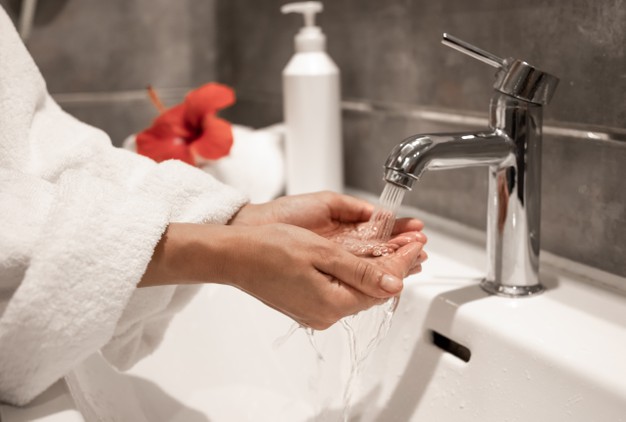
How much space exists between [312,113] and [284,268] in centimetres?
46

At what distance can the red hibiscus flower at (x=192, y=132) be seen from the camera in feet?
3.05

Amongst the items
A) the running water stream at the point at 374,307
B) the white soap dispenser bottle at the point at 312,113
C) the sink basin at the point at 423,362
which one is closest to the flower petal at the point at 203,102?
the white soap dispenser bottle at the point at 312,113

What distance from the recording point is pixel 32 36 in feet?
3.65

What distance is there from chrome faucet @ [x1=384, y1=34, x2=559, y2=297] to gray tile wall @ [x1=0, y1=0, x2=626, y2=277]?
7cm

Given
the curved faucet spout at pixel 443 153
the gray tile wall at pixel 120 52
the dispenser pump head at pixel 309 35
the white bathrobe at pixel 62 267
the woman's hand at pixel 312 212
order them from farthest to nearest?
the gray tile wall at pixel 120 52 < the dispenser pump head at pixel 309 35 < the woman's hand at pixel 312 212 < the curved faucet spout at pixel 443 153 < the white bathrobe at pixel 62 267

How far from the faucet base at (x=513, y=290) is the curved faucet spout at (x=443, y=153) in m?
0.12

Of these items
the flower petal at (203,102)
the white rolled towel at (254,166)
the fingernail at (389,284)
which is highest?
the flower petal at (203,102)

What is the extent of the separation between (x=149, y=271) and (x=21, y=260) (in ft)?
0.32

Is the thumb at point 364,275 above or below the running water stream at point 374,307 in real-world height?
above

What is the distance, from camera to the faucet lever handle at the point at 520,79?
565mm

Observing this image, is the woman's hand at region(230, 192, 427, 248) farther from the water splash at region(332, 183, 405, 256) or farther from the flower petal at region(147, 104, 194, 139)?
the flower petal at region(147, 104, 194, 139)

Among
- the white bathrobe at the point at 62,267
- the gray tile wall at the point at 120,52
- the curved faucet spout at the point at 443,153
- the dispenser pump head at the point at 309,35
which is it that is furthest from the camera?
the gray tile wall at the point at 120,52

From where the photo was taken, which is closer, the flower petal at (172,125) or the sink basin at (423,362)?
the sink basin at (423,362)

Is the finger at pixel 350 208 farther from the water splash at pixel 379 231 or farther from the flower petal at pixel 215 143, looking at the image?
the flower petal at pixel 215 143
